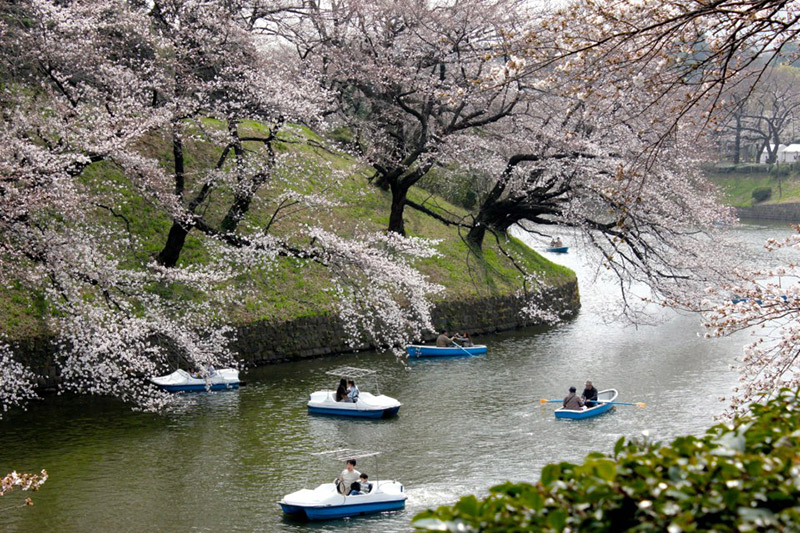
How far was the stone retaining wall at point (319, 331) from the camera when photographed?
22438mm

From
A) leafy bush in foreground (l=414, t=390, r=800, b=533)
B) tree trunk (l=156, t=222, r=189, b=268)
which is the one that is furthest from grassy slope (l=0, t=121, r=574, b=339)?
leafy bush in foreground (l=414, t=390, r=800, b=533)

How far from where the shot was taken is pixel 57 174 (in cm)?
1902

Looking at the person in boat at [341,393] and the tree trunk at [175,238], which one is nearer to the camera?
the person in boat at [341,393]

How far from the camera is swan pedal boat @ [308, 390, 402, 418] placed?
872 inches

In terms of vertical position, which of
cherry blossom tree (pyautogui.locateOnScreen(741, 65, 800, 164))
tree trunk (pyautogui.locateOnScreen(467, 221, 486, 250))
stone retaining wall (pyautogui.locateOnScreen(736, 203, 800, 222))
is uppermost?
cherry blossom tree (pyautogui.locateOnScreen(741, 65, 800, 164))

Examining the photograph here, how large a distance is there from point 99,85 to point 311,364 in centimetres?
1132

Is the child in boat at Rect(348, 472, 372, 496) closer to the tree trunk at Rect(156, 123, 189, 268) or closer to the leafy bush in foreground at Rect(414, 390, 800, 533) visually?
the leafy bush in foreground at Rect(414, 390, 800, 533)

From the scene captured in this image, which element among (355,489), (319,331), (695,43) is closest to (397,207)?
(319,331)

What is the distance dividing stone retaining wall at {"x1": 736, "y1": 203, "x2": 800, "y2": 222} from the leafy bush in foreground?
74412 millimetres

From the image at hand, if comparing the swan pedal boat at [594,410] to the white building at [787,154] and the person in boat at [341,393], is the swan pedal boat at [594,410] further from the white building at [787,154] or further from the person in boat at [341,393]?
the white building at [787,154]

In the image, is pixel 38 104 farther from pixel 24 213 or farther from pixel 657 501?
pixel 657 501

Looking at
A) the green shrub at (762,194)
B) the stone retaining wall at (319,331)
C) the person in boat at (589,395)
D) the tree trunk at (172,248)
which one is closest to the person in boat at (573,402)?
the person in boat at (589,395)

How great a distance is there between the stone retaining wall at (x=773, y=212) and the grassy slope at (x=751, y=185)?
73 centimetres

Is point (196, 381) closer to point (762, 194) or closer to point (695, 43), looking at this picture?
point (695, 43)
